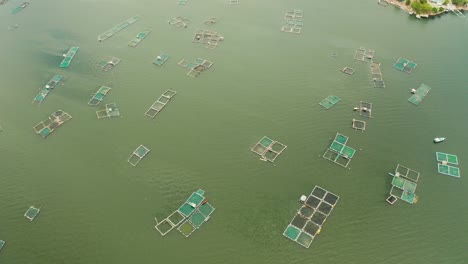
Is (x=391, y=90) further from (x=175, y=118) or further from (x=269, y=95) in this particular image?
(x=175, y=118)

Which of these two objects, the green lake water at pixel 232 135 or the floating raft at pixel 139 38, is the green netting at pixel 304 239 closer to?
the green lake water at pixel 232 135

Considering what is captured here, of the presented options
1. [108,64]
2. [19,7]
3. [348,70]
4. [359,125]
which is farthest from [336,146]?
[19,7]

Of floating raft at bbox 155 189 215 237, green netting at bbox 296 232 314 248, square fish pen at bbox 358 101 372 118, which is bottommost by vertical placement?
floating raft at bbox 155 189 215 237

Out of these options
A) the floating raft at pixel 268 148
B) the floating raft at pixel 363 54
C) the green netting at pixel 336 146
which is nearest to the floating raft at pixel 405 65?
the floating raft at pixel 363 54

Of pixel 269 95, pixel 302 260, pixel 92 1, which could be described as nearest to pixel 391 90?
pixel 269 95

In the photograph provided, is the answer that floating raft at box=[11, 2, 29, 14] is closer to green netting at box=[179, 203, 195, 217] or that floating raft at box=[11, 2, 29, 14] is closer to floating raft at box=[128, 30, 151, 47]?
floating raft at box=[128, 30, 151, 47]

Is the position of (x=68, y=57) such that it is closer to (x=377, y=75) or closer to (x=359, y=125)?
(x=359, y=125)

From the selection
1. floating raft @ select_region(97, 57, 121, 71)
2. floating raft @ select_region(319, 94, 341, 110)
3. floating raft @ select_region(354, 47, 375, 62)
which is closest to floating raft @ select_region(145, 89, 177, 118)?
floating raft @ select_region(97, 57, 121, 71)
